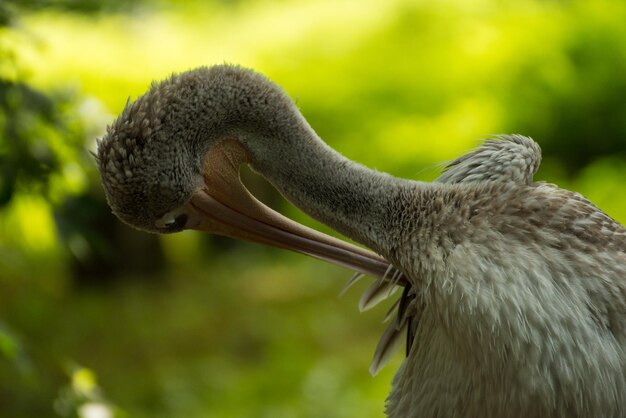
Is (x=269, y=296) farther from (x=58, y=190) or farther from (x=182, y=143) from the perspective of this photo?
(x=182, y=143)

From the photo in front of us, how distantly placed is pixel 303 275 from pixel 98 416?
6.31 m

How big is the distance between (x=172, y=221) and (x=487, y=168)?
36.6 inches

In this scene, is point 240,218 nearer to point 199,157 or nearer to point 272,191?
point 199,157

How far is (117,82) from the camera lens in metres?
9.02

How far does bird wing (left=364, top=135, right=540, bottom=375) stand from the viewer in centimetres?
274

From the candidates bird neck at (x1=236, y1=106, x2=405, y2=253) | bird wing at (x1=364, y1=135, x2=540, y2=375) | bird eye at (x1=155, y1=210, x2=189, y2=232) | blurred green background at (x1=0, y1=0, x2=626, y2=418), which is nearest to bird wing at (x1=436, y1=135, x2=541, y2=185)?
bird wing at (x1=364, y1=135, x2=540, y2=375)

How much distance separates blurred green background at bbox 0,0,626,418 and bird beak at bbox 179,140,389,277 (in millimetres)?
2614

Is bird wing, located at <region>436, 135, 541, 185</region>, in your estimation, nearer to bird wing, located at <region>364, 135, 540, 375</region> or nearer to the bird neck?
bird wing, located at <region>364, 135, 540, 375</region>

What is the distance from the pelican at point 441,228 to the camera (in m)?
2.39

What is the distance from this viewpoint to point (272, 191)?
9727mm

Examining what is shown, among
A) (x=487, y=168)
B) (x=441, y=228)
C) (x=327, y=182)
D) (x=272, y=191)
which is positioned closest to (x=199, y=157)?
(x=327, y=182)

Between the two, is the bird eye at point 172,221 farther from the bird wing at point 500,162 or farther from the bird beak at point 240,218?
the bird wing at point 500,162

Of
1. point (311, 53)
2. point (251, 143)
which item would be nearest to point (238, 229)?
point (251, 143)

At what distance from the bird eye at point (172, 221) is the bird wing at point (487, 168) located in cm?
67
